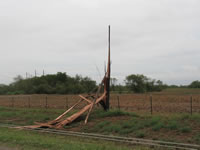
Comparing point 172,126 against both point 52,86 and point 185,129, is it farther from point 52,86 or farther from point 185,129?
point 52,86

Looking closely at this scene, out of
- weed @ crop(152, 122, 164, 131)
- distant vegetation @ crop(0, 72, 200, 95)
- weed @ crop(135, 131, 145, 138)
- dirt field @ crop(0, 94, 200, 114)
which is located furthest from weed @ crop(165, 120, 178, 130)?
distant vegetation @ crop(0, 72, 200, 95)

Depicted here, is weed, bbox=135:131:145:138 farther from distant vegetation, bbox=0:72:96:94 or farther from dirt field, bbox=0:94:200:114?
distant vegetation, bbox=0:72:96:94

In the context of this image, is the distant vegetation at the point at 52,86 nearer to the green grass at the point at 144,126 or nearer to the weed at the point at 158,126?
the green grass at the point at 144,126

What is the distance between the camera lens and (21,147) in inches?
290

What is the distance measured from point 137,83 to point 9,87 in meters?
50.6

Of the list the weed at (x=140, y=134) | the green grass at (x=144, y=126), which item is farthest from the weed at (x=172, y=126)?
the weed at (x=140, y=134)

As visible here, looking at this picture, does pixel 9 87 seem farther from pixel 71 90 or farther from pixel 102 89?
pixel 102 89

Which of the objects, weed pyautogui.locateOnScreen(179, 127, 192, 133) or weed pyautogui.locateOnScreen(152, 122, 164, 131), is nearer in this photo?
weed pyautogui.locateOnScreen(179, 127, 192, 133)

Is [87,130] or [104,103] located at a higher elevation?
[104,103]

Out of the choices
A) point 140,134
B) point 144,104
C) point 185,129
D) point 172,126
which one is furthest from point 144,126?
point 144,104

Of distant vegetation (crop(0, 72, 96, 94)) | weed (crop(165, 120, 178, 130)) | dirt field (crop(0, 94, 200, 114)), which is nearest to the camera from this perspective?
weed (crop(165, 120, 178, 130))

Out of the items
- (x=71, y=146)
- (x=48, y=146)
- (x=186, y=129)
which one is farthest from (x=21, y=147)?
(x=186, y=129)

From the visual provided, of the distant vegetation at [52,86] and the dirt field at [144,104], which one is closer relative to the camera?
the dirt field at [144,104]

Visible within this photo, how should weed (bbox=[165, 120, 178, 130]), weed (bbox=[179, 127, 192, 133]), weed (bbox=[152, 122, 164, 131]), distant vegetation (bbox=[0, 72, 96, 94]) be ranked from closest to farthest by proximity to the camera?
1. weed (bbox=[179, 127, 192, 133])
2. weed (bbox=[165, 120, 178, 130])
3. weed (bbox=[152, 122, 164, 131])
4. distant vegetation (bbox=[0, 72, 96, 94])
